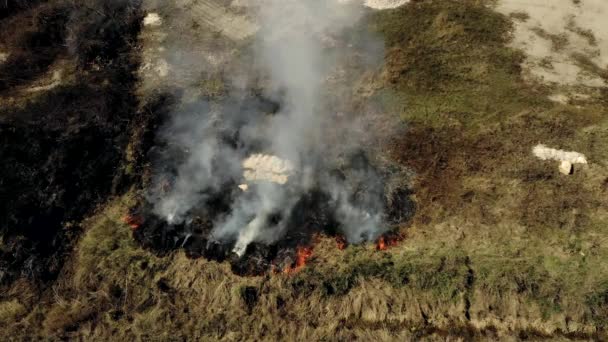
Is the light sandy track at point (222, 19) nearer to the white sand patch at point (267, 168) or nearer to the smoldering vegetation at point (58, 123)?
the smoldering vegetation at point (58, 123)

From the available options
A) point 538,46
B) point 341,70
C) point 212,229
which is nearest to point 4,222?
point 212,229

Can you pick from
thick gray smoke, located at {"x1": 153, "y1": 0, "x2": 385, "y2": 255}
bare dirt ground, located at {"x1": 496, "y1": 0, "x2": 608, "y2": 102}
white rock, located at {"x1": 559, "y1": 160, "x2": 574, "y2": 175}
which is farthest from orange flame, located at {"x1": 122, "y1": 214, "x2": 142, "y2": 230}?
bare dirt ground, located at {"x1": 496, "y1": 0, "x2": 608, "y2": 102}

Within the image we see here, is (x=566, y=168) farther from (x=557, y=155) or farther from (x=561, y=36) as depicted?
(x=561, y=36)

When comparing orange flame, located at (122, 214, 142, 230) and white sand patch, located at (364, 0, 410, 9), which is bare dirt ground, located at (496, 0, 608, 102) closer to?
white sand patch, located at (364, 0, 410, 9)

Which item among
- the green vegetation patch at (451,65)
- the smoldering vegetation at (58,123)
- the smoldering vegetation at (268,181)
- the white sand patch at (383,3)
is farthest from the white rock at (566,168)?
the smoldering vegetation at (58,123)

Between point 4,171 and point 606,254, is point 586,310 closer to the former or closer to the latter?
point 606,254

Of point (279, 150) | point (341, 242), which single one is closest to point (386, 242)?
point (341, 242)
